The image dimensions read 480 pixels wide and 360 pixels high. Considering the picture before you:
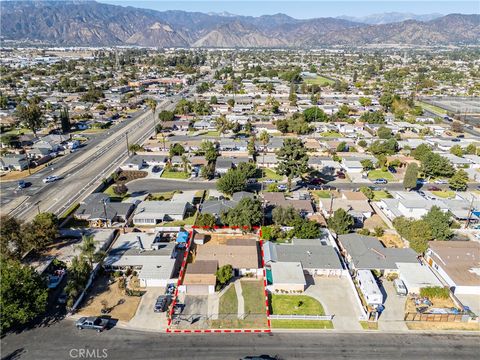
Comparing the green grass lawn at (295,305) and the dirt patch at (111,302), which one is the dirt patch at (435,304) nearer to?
the green grass lawn at (295,305)

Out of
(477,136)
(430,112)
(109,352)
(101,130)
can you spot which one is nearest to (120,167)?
(101,130)

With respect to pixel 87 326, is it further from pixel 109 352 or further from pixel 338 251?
pixel 338 251

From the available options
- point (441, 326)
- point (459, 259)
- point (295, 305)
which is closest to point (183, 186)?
point (295, 305)

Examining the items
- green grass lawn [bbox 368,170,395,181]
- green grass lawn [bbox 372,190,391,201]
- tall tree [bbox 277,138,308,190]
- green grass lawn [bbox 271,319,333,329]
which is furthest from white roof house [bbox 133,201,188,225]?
green grass lawn [bbox 368,170,395,181]

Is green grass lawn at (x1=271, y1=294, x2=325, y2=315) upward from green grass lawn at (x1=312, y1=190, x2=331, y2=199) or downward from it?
downward

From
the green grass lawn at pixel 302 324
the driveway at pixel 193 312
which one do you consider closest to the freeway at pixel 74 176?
the driveway at pixel 193 312

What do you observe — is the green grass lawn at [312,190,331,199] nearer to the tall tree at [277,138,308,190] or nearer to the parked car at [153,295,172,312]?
the tall tree at [277,138,308,190]
